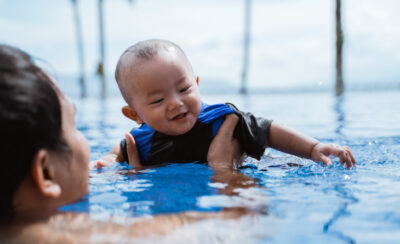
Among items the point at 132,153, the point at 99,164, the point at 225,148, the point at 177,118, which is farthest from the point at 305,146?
the point at 99,164

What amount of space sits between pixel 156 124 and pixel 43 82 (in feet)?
4.24

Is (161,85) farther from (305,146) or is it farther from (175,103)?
(305,146)

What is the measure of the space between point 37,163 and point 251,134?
1.61 meters

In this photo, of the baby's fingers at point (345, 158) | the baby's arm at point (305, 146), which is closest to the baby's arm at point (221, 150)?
the baby's arm at point (305, 146)

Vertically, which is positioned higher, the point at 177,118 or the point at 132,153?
the point at 177,118

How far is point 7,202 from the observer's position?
1.29 meters

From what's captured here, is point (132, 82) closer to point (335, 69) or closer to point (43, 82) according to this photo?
point (43, 82)

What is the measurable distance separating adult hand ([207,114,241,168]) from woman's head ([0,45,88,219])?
1240 millimetres

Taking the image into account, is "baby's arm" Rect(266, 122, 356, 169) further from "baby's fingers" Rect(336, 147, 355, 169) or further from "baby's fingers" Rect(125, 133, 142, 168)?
"baby's fingers" Rect(125, 133, 142, 168)

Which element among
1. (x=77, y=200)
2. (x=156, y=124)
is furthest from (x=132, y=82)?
(x=77, y=200)

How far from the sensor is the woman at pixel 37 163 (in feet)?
3.99

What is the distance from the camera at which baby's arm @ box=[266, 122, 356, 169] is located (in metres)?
2.42

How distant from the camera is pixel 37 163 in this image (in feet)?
4.11

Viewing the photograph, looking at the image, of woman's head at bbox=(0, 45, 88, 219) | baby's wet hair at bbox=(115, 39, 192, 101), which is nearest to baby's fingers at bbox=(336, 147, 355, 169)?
baby's wet hair at bbox=(115, 39, 192, 101)
